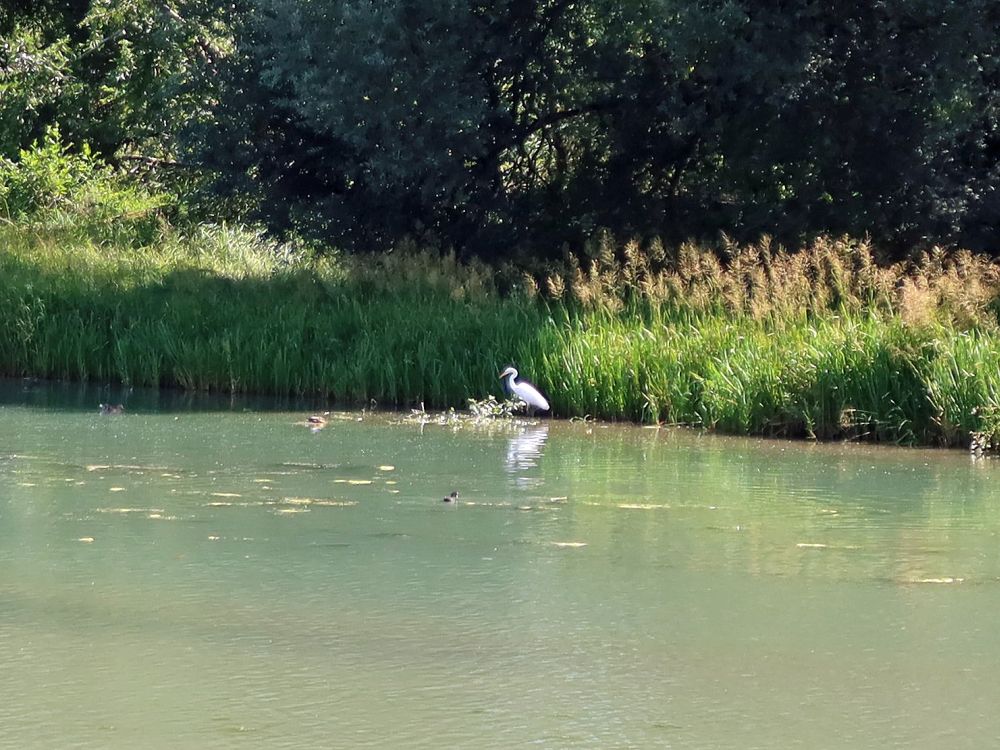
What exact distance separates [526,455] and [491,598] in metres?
3.92

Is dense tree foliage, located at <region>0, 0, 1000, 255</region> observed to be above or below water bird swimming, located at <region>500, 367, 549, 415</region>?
above

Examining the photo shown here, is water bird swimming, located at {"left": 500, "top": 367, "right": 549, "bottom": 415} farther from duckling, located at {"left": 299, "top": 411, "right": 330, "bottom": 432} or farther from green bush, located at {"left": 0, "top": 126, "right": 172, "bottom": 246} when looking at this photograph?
green bush, located at {"left": 0, "top": 126, "right": 172, "bottom": 246}

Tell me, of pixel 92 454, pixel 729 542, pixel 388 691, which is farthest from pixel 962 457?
pixel 388 691

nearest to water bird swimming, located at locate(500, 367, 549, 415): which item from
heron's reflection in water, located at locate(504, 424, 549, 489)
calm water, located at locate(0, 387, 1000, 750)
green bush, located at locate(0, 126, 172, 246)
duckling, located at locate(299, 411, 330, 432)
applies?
heron's reflection in water, located at locate(504, 424, 549, 489)

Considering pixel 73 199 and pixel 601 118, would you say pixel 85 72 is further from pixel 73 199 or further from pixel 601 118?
pixel 601 118

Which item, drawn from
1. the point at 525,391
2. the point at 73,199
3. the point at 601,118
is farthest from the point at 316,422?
the point at 73,199

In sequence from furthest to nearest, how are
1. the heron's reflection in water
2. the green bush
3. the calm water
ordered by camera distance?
the green bush < the heron's reflection in water < the calm water

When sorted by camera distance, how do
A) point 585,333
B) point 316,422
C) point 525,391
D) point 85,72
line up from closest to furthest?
point 316,422 < point 525,391 < point 585,333 < point 85,72

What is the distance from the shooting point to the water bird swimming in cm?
1181

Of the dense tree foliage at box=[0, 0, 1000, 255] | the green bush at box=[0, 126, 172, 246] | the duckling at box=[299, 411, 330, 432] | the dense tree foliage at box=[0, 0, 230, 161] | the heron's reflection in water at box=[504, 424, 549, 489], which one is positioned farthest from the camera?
the dense tree foliage at box=[0, 0, 230, 161]

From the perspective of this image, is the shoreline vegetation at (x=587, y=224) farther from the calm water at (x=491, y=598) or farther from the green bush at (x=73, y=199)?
the green bush at (x=73, y=199)

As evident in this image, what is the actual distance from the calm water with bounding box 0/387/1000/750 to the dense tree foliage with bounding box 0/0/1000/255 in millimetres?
4825

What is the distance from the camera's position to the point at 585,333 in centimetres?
1255

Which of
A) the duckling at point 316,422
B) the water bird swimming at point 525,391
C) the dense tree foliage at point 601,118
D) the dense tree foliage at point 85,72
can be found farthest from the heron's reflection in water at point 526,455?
the dense tree foliage at point 85,72
